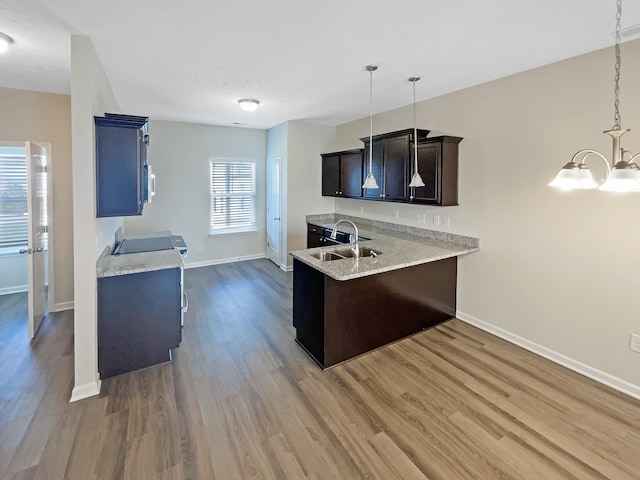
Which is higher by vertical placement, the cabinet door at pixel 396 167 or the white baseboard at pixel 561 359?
the cabinet door at pixel 396 167

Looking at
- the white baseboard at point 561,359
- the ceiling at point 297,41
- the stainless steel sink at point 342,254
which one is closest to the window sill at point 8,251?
the ceiling at point 297,41

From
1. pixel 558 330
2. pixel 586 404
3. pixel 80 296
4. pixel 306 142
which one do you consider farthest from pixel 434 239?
pixel 80 296

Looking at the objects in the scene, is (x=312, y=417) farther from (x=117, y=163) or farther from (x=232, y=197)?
(x=232, y=197)

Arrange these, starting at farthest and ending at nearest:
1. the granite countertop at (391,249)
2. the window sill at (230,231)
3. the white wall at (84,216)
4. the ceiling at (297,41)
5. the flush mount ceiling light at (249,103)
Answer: the window sill at (230,231) < the flush mount ceiling light at (249,103) < the granite countertop at (391,249) < the white wall at (84,216) < the ceiling at (297,41)

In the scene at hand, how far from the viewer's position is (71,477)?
5.72 ft

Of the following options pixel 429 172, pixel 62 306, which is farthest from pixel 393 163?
pixel 62 306

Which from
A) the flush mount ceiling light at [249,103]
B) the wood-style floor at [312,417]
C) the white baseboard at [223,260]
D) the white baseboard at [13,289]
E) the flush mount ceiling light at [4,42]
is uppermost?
the flush mount ceiling light at [249,103]

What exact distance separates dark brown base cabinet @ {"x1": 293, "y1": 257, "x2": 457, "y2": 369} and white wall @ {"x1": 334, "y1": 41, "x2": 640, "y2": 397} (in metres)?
0.68

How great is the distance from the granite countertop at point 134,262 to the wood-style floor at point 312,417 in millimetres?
895

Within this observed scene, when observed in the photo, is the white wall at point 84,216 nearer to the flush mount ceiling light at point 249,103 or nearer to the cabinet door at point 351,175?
the flush mount ceiling light at point 249,103

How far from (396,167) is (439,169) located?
0.63m

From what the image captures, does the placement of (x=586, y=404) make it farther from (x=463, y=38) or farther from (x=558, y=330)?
(x=463, y=38)

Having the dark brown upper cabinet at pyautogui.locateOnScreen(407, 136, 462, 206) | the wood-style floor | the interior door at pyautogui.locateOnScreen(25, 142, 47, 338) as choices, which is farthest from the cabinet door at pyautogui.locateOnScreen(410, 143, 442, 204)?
the interior door at pyautogui.locateOnScreen(25, 142, 47, 338)

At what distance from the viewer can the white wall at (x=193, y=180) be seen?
5.58 metres
